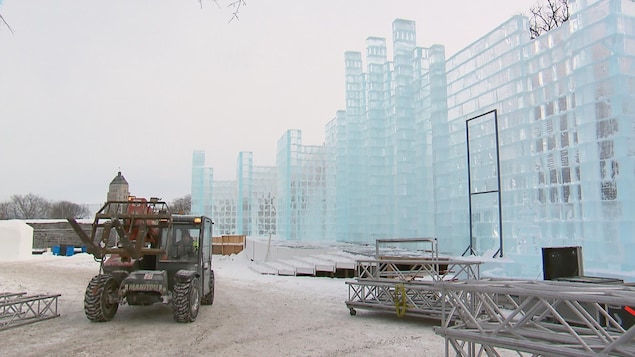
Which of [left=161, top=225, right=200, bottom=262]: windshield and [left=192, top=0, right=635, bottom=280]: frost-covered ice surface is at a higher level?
[left=192, top=0, right=635, bottom=280]: frost-covered ice surface

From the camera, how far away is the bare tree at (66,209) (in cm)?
9182

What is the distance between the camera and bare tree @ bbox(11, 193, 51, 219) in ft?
296

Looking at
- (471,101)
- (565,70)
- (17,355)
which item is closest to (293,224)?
(471,101)

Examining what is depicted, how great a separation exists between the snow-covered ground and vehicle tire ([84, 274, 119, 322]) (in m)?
0.20

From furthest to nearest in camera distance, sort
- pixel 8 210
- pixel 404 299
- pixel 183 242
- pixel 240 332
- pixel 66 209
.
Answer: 1. pixel 66 209
2. pixel 8 210
3. pixel 183 242
4. pixel 404 299
5. pixel 240 332

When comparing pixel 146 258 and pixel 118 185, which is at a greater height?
pixel 118 185

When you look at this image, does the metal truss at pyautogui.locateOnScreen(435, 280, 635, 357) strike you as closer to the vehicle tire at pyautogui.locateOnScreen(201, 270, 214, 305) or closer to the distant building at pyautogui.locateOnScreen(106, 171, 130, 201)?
the vehicle tire at pyautogui.locateOnScreen(201, 270, 214, 305)

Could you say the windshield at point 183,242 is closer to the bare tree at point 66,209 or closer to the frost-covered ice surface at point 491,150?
the frost-covered ice surface at point 491,150

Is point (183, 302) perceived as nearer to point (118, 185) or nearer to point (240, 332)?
point (240, 332)

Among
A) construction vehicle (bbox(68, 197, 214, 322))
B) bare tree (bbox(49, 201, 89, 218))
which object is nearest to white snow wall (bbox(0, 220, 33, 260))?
construction vehicle (bbox(68, 197, 214, 322))

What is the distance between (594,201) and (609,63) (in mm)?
3144

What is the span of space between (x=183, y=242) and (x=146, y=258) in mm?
961

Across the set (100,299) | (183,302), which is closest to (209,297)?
(183,302)

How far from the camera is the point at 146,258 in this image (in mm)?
11445
